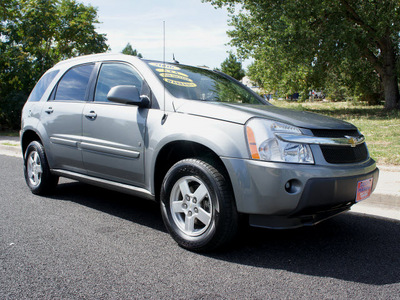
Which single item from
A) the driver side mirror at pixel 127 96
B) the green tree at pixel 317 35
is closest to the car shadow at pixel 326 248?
the driver side mirror at pixel 127 96

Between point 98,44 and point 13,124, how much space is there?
22.1 ft

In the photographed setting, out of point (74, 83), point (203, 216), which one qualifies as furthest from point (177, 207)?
point (74, 83)

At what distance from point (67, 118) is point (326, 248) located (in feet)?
10.3

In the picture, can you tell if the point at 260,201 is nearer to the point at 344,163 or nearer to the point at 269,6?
the point at 344,163

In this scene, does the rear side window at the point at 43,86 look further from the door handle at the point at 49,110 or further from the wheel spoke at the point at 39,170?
the wheel spoke at the point at 39,170

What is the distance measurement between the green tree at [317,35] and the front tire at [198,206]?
Answer: 52.8ft

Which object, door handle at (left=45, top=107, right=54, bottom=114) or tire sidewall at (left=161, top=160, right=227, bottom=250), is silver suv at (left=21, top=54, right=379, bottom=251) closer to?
tire sidewall at (left=161, top=160, right=227, bottom=250)

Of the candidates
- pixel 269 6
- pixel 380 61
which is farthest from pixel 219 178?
pixel 380 61

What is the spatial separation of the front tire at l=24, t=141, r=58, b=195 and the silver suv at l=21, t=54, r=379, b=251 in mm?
364

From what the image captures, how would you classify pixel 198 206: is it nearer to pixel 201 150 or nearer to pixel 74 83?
pixel 201 150

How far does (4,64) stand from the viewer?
54.4 feet

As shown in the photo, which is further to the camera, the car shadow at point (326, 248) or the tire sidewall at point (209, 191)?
the tire sidewall at point (209, 191)

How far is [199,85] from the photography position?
421 centimetres

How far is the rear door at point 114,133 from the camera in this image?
385cm
